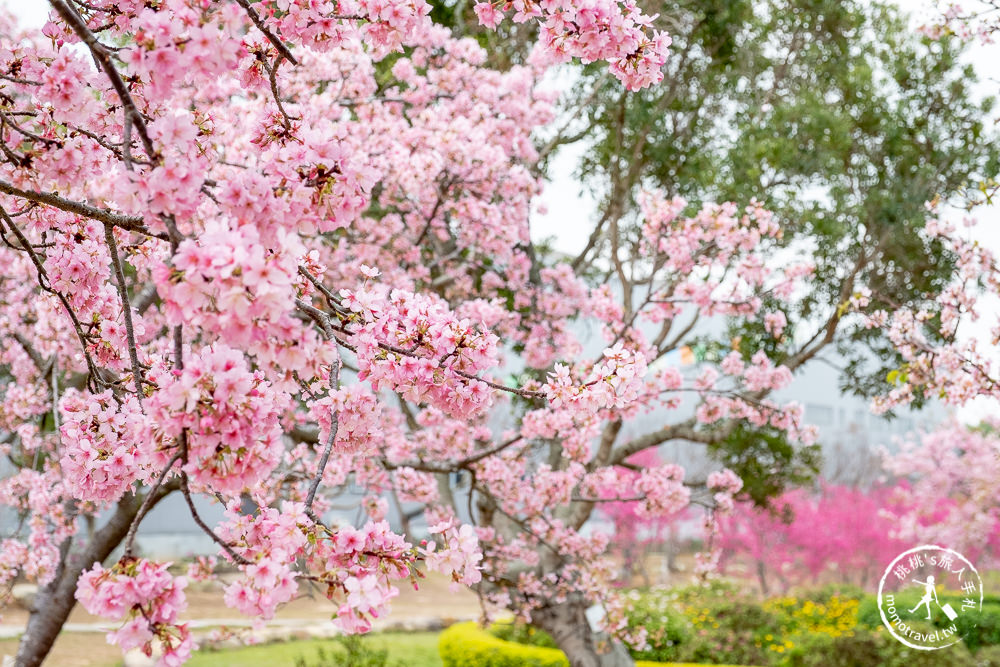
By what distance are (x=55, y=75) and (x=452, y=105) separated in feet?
17.4

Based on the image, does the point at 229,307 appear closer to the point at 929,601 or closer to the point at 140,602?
the point at 140,602

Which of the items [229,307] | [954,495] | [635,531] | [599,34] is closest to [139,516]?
[229,307]

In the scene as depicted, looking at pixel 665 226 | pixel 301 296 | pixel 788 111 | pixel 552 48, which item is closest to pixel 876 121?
pixel 788 111

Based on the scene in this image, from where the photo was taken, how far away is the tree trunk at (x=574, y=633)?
609cm

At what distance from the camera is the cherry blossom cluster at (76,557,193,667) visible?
4.61 feet

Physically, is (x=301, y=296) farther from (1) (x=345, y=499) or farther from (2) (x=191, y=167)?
(1) (x=345, y=499)

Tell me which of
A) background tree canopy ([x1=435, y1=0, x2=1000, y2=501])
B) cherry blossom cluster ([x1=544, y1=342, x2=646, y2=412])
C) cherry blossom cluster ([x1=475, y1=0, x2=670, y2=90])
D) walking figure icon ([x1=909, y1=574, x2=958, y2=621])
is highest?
background tree canopy ([x1=435, y1=0, x2=1000, y2=501])

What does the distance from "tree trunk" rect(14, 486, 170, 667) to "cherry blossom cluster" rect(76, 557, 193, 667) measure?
12.1 feet

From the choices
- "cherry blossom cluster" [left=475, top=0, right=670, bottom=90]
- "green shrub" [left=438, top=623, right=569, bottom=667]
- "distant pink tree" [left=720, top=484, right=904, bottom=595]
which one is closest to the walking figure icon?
"green shrub" [left=438, top=623, right=569, bottom=667]

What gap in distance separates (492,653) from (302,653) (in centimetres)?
307

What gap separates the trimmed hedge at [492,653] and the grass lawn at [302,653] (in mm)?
832

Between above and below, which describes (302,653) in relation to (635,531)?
below

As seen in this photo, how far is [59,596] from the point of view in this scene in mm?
5035

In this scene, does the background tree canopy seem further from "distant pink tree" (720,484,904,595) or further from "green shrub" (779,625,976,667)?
"distant pink tree" (720,484,904,595)
